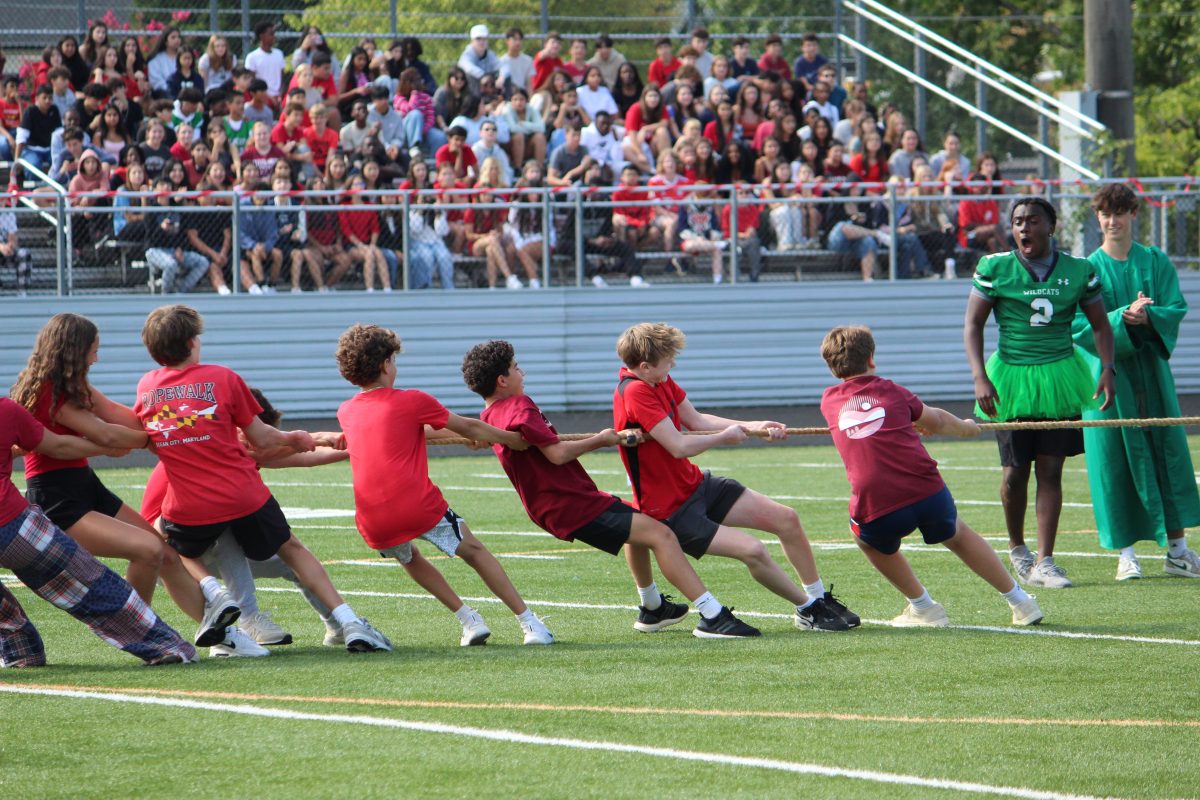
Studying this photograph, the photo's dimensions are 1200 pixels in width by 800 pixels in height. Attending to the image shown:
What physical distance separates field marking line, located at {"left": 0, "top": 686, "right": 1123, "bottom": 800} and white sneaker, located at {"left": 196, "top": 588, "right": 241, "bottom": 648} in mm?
753

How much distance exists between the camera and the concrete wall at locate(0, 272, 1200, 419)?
20.7 metres

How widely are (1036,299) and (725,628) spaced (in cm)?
290

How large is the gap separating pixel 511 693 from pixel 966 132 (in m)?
31.4

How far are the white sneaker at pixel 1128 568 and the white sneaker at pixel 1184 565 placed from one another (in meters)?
0.19

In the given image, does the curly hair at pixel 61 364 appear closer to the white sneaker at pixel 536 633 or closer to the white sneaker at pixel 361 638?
the white sneaker at pixel 361 638

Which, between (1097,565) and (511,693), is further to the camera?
(1097,565)

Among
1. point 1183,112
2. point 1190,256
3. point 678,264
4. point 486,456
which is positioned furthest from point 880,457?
point 1183,112

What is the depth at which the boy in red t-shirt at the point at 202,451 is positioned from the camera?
7.69m

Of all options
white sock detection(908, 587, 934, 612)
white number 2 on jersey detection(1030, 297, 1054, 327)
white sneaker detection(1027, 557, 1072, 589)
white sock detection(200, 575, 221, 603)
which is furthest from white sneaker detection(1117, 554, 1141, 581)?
white sock detection(200, 575, 221, 603)

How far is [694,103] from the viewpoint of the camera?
23000 millimetres

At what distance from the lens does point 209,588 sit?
7758 millimetres

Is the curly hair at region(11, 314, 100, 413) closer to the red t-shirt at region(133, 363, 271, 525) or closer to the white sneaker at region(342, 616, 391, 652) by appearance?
the red t-shirt at region(133, 363, 271, 525)

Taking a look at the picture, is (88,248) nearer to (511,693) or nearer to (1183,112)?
(511,693)

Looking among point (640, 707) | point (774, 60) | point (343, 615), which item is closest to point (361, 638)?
point (343, 615)
